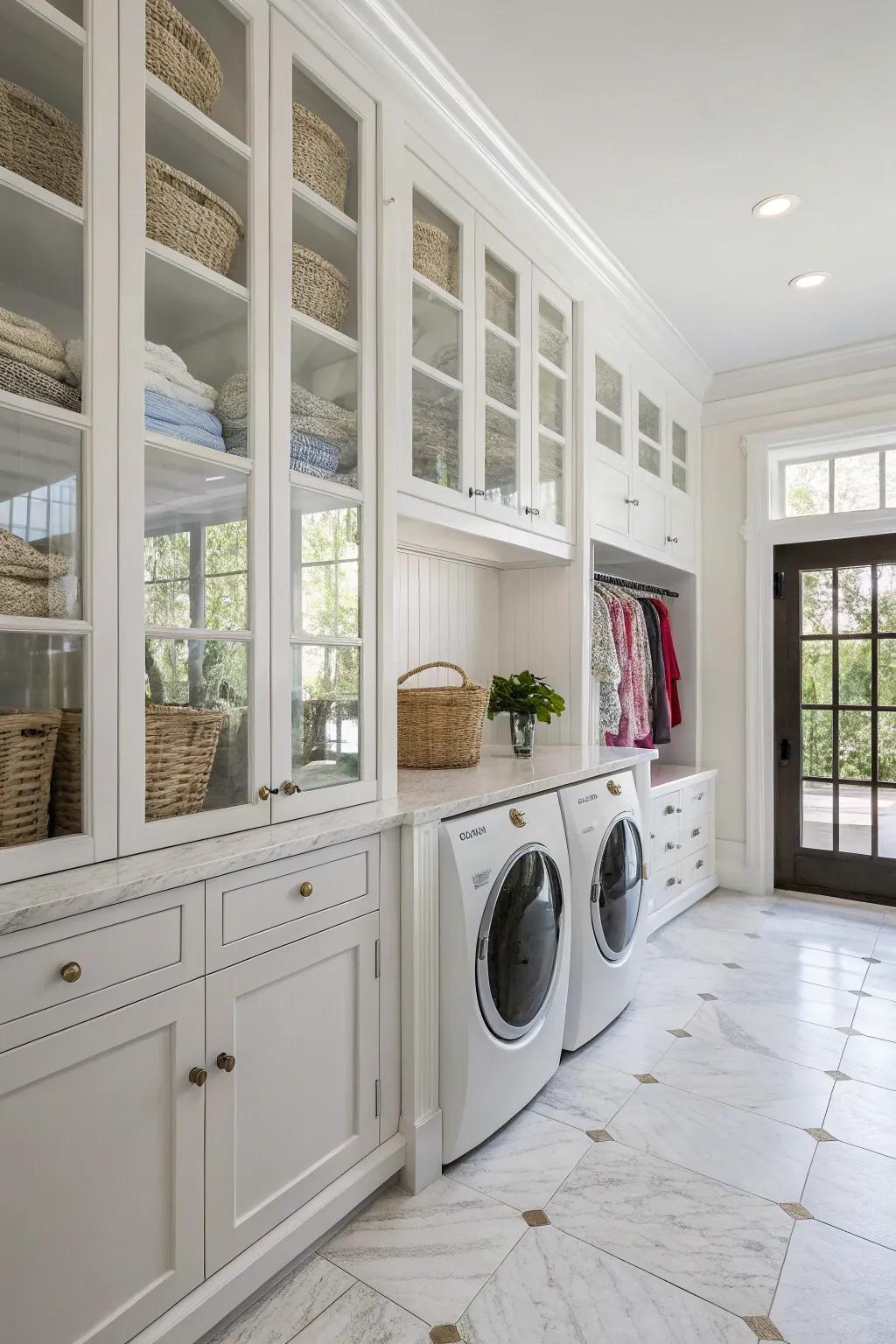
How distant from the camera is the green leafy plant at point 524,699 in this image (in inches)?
107

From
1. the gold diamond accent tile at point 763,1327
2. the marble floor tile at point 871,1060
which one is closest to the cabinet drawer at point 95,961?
the gold diamond accent tile at point 763,1327

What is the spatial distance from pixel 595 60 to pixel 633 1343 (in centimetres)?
288

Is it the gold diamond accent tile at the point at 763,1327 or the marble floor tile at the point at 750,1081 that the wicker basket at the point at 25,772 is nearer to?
the gold diamond accent tile at the point at 763,1327

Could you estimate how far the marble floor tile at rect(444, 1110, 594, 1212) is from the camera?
177 centimetres

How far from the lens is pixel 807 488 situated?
4.11m

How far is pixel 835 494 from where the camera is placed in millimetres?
4016

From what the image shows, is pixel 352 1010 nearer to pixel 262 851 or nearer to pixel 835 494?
pixel 262 851

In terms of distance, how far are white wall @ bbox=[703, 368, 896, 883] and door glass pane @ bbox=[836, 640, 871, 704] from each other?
1.61 feet

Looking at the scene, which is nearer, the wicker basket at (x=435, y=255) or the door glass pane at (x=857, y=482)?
the wicker basket at (x=435, y=255)

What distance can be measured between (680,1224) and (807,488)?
3587 millimetres

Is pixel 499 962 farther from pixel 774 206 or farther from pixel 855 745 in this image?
pixel 855 745

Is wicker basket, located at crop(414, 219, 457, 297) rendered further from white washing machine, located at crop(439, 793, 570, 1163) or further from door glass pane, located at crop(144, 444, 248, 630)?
white washing machine, located at crop(439, 793, 570, 1163)

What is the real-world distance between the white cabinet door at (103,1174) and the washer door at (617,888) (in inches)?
56.0

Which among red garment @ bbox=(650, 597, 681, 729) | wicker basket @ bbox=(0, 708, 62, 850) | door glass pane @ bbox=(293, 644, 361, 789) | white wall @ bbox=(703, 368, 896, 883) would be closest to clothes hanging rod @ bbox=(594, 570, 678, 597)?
red garment @ bbox=(650, 597, 681, 729)
